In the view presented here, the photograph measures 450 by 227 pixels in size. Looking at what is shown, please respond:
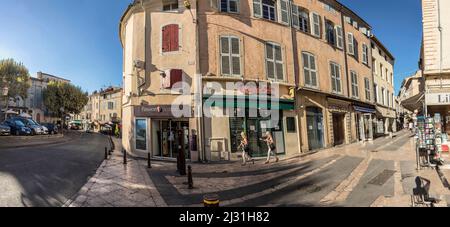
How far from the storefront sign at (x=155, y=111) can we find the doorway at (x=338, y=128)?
9.15m

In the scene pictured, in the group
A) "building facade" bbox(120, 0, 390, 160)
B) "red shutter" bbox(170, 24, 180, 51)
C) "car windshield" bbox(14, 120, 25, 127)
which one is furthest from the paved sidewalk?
"car windshield" bbox(14, 120, 25, 127)

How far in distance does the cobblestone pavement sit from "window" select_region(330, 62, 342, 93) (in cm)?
669

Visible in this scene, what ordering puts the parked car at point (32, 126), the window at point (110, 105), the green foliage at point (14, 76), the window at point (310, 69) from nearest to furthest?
the window at point (310, 69) → the green foliage at point (14, 76) → the parked car at point (32, 126) → the window at point (110, 105)

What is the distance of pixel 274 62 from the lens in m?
10.7

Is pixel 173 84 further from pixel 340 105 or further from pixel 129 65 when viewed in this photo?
pixel 340 105

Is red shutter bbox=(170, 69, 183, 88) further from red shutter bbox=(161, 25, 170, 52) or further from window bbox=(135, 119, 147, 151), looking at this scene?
window bbox=(135, 119, 147, 151)

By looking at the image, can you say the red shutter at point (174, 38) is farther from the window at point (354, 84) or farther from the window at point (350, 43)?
the window at point (354, 84)

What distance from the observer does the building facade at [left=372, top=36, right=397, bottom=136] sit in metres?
19.2

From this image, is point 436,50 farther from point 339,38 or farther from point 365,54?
point 365,54

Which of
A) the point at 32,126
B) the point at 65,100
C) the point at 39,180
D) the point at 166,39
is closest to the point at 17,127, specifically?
the point at 32,126
